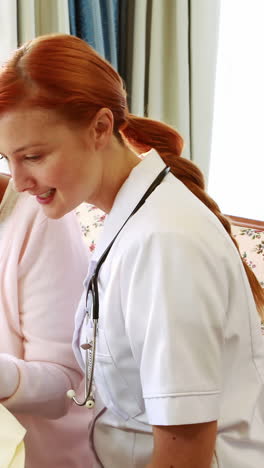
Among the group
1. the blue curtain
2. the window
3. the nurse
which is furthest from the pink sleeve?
the window

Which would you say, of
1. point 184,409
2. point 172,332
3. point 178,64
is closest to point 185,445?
point 184,409

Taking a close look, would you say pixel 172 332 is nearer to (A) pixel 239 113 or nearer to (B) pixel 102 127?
(B) pixel 102 127

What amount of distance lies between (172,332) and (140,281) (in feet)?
0.28

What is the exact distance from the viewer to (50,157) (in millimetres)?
939

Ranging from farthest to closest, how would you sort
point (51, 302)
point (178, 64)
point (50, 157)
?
point (178, 64)
point (51, 302)
point (50, 157)

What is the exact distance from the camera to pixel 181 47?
2641mm

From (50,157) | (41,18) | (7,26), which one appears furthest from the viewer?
(41,18)

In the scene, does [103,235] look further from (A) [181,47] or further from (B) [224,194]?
(B) [224,194]

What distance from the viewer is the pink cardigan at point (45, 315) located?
1204mm

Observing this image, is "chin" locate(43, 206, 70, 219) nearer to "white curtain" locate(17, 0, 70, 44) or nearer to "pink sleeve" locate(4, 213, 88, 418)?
"pink sleeve" locate(4, 213, 88, 418)

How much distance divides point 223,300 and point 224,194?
2210 millimetres

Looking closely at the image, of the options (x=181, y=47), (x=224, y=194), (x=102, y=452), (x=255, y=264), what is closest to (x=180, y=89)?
(x=181, y=47)

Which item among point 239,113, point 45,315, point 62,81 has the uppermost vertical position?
point 62,81

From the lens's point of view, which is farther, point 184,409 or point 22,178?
point 22,178
